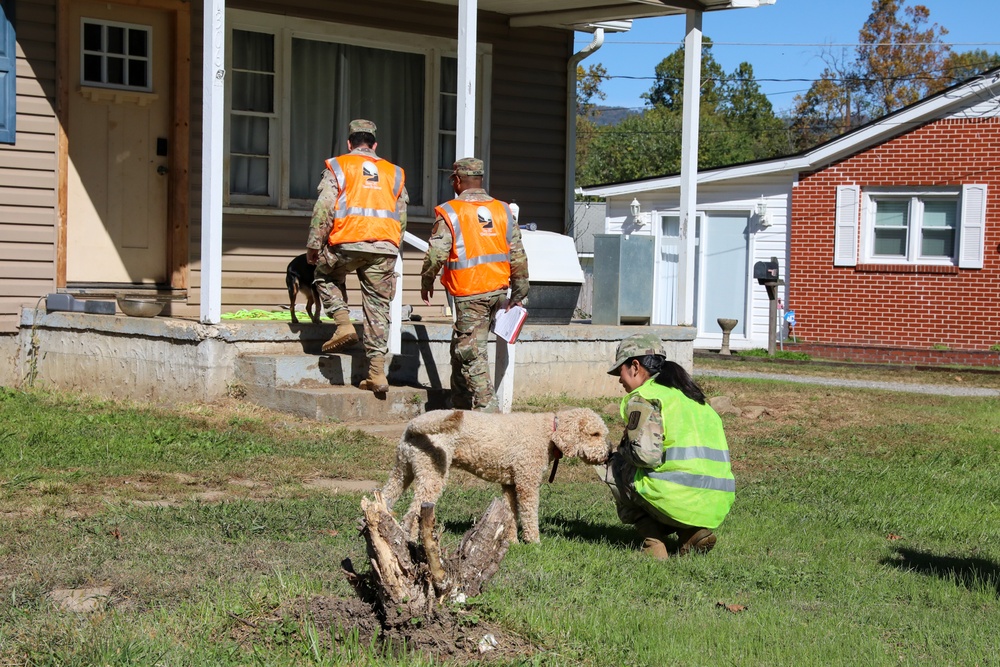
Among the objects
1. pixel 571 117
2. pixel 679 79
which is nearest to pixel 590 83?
pixel 679 79

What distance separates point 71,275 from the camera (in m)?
11.6

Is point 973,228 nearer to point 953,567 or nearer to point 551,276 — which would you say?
point 551,276

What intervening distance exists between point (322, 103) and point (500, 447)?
8.02 meters

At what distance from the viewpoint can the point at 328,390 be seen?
9.55m

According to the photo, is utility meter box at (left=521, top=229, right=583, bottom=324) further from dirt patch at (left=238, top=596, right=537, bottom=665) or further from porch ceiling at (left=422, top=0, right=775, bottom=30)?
dirt patch at (left=238, top=596, right=537, bottom=665)

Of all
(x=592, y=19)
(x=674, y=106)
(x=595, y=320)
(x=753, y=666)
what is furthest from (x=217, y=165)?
(x=674, y=106)

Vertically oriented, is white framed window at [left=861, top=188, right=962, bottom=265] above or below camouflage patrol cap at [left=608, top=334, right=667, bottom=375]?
above

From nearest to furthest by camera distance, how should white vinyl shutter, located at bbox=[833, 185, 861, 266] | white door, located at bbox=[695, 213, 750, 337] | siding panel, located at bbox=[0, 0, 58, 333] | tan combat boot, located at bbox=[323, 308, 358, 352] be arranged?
tan combat boot, located at bbox=[323, 308, 358, 352] → siding panel, located at bbox=[0, 0, 58, 333] → white vinyl shutter, located at bbox=[833, 185, 861, 266] → white door, located at bbox=[695, 213, 750, 337]

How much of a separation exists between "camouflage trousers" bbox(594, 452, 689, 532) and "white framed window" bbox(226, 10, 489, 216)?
7421 millimetres

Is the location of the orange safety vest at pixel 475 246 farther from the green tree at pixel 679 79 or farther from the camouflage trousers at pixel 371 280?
the green tree at pixel 679 79

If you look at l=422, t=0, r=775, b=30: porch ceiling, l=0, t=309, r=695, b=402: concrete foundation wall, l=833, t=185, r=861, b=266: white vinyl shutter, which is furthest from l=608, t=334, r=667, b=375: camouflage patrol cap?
l=833, t=185, r=861, b=266: white vinyl shutter

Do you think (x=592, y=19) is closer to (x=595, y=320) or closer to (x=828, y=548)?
(x=595, y=320)

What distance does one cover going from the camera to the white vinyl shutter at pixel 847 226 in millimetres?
20969

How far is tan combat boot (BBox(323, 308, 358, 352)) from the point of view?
372 inches
